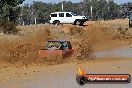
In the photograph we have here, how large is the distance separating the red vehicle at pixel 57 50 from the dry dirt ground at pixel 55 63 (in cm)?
44

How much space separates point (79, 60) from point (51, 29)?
2494 cm

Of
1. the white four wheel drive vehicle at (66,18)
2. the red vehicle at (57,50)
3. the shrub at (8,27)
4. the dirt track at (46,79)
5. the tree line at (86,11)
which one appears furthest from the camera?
the tree line at (86,11)

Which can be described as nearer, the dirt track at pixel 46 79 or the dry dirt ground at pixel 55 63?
the dirt track at pixel 46 79

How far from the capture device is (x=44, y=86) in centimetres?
1540

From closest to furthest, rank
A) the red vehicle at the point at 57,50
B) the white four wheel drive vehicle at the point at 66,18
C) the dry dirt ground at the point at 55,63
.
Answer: the dry dirt ground at the point at 55,63
the red vehicle at the point at 57,50
the white four wheel drive vehicle at the point at 66,18

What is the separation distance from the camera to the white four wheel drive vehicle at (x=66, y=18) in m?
57.8

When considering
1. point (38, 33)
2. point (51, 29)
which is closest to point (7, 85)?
point (38, 33)

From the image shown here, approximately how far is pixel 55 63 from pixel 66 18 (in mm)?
32484

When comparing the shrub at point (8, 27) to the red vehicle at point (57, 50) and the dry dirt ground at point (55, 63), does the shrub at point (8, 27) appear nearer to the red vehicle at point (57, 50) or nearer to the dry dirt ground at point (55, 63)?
the dry dirt ground at point (55, 63)

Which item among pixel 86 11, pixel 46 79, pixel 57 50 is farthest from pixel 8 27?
pixel 86 11

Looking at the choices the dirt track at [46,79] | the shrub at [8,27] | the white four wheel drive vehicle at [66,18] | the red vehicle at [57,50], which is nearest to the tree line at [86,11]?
the white four wheel drive vehicle at [66,18]

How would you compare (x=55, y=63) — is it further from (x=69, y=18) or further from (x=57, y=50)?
(x=69, y=18)

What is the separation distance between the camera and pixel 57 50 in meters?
26.8

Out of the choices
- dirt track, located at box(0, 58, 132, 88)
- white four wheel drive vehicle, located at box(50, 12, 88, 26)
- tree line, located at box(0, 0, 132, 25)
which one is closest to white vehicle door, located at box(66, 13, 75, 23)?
white four wheel drive vehicle, located at box(50, 12, 88, 26)
